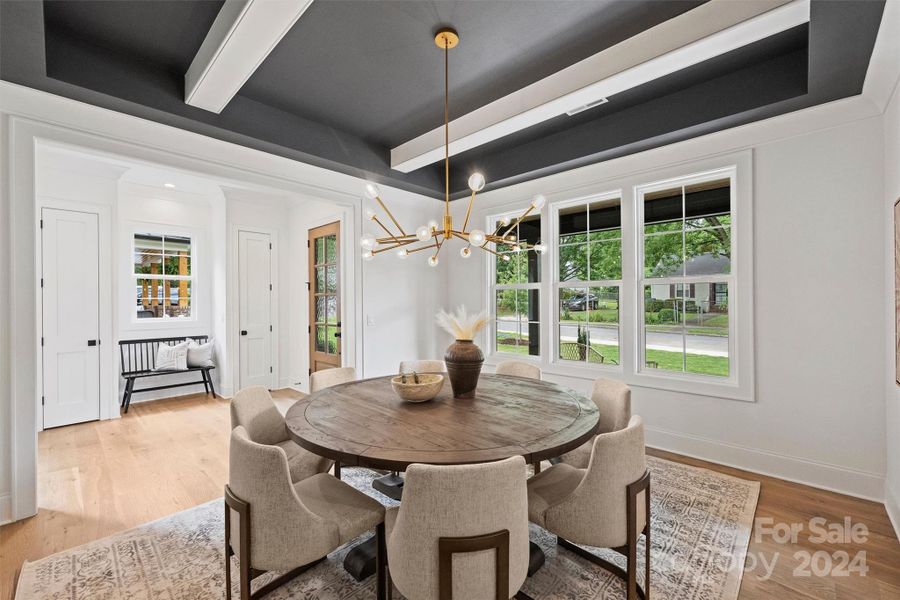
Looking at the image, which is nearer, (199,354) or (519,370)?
(519,370)

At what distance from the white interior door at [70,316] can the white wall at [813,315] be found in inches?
236

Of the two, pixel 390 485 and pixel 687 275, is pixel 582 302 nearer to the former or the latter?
pixel 687 275

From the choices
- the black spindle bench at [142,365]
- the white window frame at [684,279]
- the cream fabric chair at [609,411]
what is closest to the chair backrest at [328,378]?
the cream fabric chair at [609,411]

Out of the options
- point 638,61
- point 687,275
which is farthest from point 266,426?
point 687,275

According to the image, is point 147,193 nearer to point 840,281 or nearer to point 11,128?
point 11,128

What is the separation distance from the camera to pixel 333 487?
180cm

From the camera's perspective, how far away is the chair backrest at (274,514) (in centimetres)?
140

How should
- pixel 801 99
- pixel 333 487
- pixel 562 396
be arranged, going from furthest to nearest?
1. pixel 801 99
2. pixel 562 396
3. pixel 333 487

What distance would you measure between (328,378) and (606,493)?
199cm

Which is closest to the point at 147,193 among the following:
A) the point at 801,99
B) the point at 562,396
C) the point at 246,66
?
the point at 246,66

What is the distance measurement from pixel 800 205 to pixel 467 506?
10.3 feet

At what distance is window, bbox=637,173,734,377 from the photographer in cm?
320

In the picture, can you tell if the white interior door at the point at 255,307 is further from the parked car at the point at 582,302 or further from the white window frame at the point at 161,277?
the parked car at the point at 582,302

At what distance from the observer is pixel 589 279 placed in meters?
3.97
